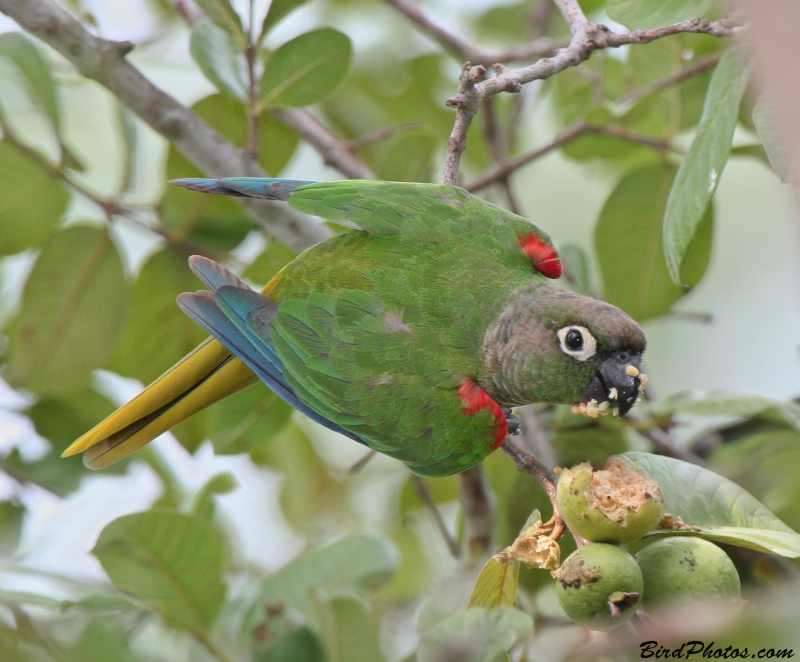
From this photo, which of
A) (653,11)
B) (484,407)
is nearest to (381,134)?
(653,11)

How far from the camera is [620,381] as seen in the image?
1.40 meters

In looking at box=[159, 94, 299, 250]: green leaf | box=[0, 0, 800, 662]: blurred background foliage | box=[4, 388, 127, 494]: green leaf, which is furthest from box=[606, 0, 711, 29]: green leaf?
box=[4, 388, 127, 494]: green leaf

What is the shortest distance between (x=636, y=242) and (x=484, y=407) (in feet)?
2.56

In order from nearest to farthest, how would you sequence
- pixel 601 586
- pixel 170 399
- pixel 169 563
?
pixel 601 586 < pixel 169 563 < pixel 170 399

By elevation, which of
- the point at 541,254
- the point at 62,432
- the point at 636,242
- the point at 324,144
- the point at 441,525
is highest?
the point at 324,144

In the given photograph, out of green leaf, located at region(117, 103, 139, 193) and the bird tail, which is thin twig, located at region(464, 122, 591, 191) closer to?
the bird tail

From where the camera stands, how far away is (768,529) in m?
1.23

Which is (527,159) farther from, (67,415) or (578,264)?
(67,415)

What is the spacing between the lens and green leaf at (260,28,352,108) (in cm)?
172

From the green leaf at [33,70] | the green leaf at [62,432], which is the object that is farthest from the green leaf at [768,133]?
the green leaf at [62,432]

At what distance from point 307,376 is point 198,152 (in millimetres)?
632

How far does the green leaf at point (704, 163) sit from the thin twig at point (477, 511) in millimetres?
744

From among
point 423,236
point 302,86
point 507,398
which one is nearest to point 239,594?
point 507,398

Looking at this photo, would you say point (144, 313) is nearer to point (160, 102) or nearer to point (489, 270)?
point (160, 102)
